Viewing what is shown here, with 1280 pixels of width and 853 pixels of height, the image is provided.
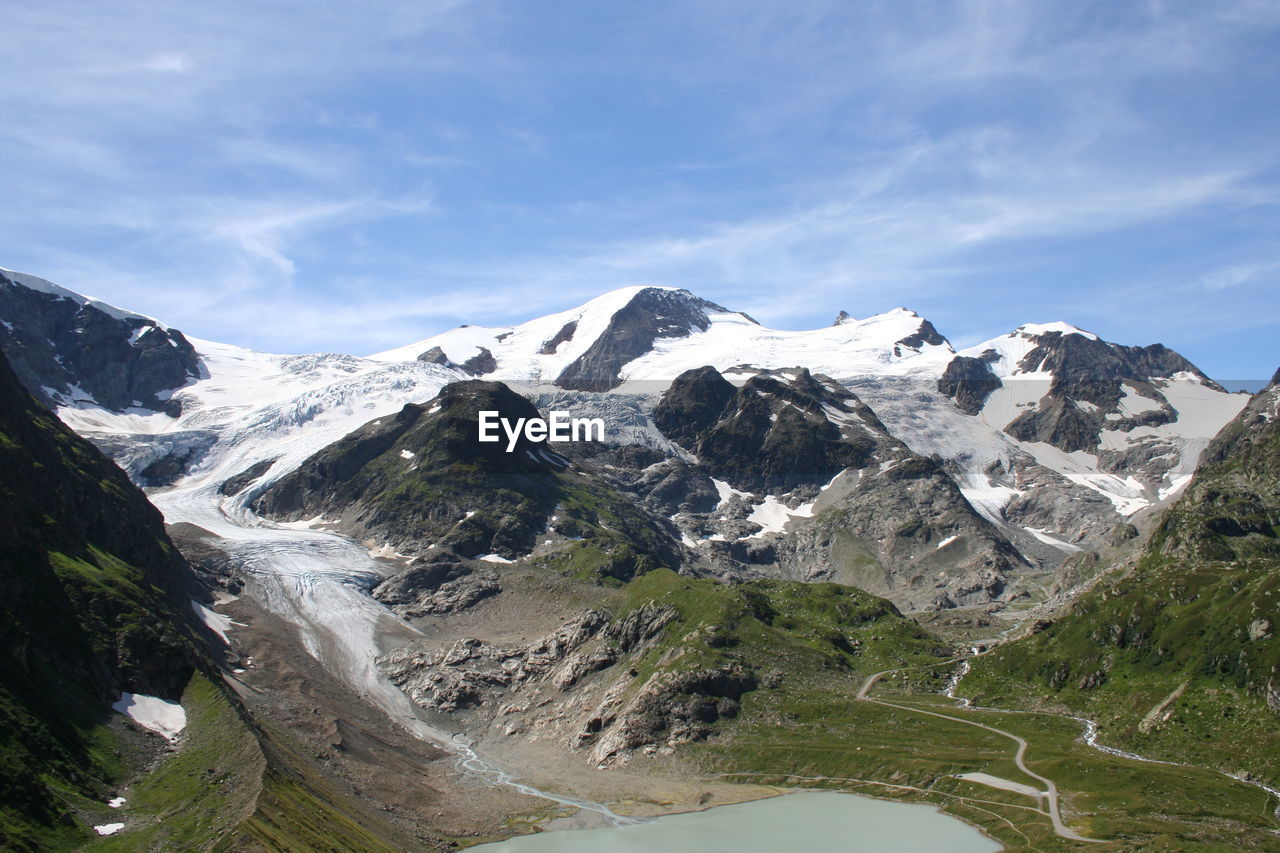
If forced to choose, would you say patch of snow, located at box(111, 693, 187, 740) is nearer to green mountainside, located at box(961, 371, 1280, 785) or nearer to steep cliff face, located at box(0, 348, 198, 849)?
steep cliff face, located at box(0, 348, 198, 849)

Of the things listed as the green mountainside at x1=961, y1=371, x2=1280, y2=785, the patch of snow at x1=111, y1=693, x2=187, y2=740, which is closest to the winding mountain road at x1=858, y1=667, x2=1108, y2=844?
the green mountainside at x1=961, y1=371, x2=1280, y2=785

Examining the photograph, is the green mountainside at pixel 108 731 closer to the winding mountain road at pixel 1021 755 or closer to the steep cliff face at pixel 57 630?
the steep cliff face at pixel 57 630

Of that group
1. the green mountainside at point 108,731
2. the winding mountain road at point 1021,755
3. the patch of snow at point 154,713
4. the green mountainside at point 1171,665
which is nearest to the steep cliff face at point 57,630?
the green mountainside at point 108,731

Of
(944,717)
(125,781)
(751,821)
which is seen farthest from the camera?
(944,717)

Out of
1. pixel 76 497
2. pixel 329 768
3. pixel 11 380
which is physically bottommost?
pixel 329 768

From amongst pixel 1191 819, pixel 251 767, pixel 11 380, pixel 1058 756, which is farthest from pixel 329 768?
pixel 1191 819

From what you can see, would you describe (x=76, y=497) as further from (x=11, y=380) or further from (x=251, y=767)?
(x=251, y=767)
